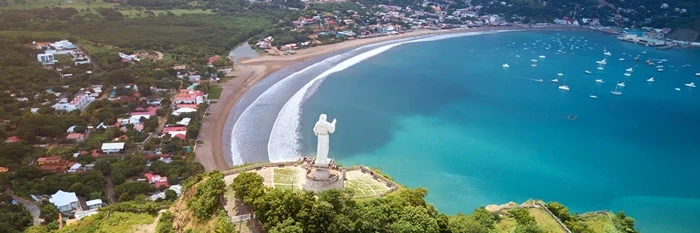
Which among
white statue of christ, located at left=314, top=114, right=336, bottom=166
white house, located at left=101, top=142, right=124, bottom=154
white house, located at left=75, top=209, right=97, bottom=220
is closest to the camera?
white statue of christ, located at left=314, top=114, right=336, bottom=166

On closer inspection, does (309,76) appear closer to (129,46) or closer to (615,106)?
(129,46)

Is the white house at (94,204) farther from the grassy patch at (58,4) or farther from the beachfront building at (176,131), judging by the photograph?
the grassy patch at (58,4)

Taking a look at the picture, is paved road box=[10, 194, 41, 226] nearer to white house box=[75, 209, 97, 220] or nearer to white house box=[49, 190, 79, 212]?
white house box=[49, 190, 79, 212]

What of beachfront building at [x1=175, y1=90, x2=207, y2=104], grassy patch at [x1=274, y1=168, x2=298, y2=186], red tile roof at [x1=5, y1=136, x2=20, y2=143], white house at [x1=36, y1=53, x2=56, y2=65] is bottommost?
red tile roof at [x1=5, y1=136, x2=20, y2=143]

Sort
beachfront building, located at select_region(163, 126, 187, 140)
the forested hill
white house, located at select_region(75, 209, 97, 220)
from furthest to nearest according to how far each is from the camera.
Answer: the forested hill → beachfront building, located at select_region(163, 126, 187, 140) → white house, located at select_region(75, 209, 97, 220)

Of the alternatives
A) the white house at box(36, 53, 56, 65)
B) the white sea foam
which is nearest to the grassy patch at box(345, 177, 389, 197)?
the white sea foam

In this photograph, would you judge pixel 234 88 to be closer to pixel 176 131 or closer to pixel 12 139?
pixel 176 131
